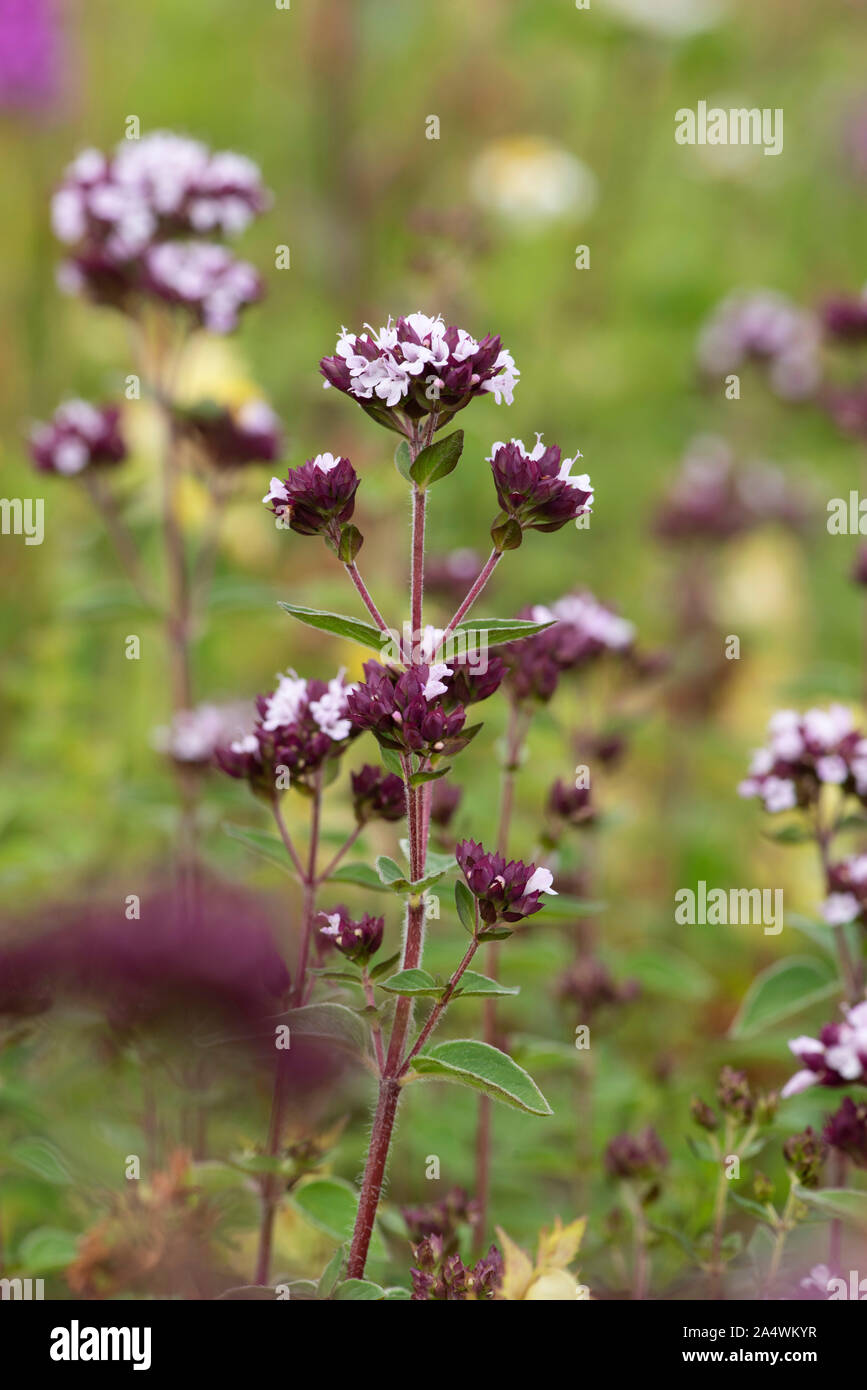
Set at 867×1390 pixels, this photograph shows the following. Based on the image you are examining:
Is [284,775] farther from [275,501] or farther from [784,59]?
[784,59]

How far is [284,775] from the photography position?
1.74m

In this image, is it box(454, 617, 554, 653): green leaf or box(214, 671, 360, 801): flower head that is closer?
box(454, 617, 554, 653): green leaf

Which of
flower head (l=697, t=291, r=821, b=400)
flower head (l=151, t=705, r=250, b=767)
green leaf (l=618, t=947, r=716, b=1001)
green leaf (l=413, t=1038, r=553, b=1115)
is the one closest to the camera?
green leaf (l=413, t=1038, r=553, b=1115)

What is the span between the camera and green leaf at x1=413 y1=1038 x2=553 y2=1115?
1400 millimetres

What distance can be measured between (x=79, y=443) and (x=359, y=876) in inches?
50.6

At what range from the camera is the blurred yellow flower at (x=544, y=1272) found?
162 cm

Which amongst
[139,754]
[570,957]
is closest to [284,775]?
[570,957]

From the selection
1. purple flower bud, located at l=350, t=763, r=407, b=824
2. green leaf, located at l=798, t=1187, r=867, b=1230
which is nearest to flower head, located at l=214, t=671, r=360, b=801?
purple flower bud, located at l=350, t=763, r=407, b=824

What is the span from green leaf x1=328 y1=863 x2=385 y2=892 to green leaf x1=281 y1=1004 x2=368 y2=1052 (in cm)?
24

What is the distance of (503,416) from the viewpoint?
450cm

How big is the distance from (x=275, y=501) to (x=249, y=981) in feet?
1.88

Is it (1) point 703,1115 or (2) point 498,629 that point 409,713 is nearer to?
(2) point 498,629

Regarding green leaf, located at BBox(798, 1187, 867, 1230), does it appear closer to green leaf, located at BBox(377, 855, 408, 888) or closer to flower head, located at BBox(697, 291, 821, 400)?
green leaf, located at BBox(377, 855, 408, 888)

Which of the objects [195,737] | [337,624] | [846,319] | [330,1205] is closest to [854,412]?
[846,319]
